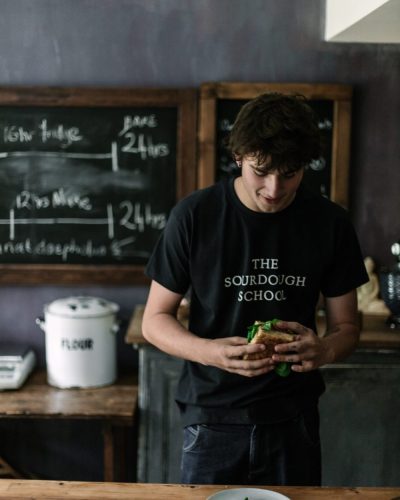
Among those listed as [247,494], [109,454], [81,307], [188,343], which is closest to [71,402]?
[109,454]

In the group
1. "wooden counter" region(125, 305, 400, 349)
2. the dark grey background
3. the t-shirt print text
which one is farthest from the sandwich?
the dark grey background

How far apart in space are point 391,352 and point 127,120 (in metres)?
1.52

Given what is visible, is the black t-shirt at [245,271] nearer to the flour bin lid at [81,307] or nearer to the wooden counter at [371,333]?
the wooden counter at [371,333]

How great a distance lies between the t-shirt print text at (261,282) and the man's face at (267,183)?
0.16 metres

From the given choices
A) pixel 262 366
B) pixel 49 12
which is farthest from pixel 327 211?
pixel 49 12

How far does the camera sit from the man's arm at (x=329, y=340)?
6.37ft

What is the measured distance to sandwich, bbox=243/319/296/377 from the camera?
1.90 m

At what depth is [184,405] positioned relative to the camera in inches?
85.2

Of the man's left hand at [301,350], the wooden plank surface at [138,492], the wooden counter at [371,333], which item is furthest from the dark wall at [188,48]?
the wooden plank surface at [138,492]

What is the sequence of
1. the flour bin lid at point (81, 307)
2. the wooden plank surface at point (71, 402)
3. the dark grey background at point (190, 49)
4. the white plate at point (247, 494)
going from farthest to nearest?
the dark grey background at point (190, 49), the flour bin lid at point (81, 307), the wooden plank surface at point (71, 402), the white plate at point (247, 494)

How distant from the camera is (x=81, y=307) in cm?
320

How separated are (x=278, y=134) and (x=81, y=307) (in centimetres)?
159

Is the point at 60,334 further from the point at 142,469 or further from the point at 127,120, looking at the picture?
the point at 127,120

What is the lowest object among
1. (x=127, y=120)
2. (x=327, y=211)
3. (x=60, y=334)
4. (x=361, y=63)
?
(x=60, y=334)
